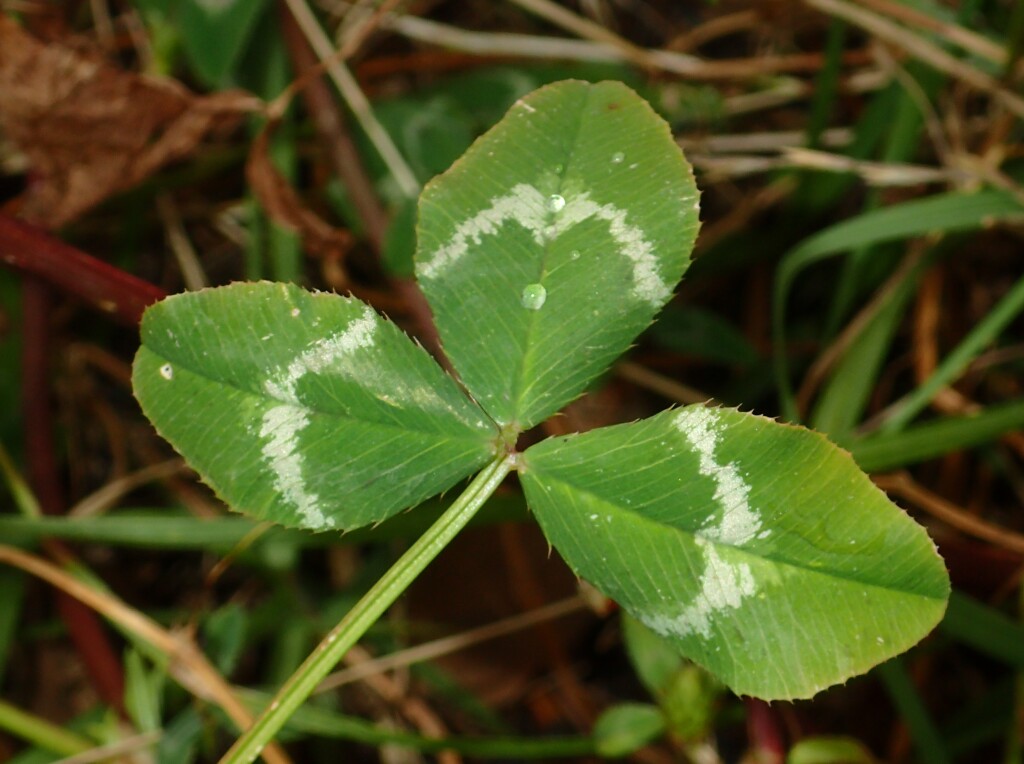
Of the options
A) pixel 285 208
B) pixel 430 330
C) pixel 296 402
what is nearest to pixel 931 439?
pixel 430 330

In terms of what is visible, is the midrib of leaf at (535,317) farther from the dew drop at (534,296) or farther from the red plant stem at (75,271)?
the red plant stem at (75,271)

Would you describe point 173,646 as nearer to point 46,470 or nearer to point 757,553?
point 46,470

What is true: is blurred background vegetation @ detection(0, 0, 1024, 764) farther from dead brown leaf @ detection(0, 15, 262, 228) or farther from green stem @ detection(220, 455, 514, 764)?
green stem @ detection(220, 455, 514, 764)

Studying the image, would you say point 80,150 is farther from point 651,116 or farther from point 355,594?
point 651,116

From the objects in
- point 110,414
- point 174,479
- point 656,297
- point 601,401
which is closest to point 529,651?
point 601,401

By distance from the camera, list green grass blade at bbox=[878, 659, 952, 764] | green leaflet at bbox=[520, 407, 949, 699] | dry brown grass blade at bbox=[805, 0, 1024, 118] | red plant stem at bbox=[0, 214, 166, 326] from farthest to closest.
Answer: dry brown grass blade at bbox=[805, 0, 1024, 118], green grass blade at bbox=[878, 659, 952, 764], red plant stem at bbox=[0, 214, 166, 326], green leaflet at bbox=[520, 407, 949, 699]

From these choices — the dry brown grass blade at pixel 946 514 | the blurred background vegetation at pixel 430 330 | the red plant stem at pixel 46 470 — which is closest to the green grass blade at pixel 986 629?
the blurred background vegetation at pixel 430 330

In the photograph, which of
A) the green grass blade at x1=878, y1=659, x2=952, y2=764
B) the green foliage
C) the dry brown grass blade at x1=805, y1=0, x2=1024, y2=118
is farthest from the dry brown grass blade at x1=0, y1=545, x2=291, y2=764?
the dry brown grass blade at x1=805, y1=0, x2=1024, y2=118
